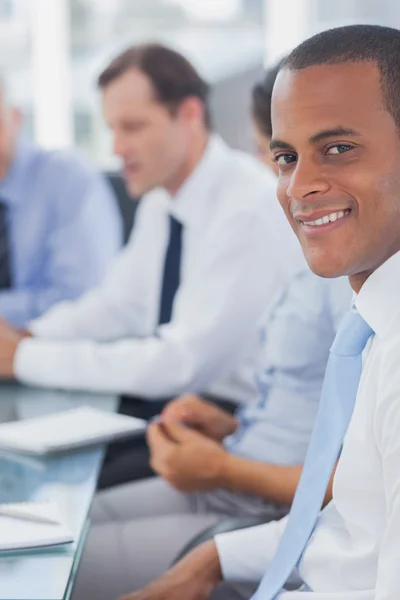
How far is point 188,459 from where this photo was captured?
161cm

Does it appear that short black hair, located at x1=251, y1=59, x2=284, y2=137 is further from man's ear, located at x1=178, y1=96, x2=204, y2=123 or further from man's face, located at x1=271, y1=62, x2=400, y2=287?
man's face, located at x1=271, y1=62, x2=400, y2=287

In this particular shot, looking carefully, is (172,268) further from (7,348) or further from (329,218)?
(329,218)

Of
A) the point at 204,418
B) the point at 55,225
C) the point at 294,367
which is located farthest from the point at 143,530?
the point at 55,225

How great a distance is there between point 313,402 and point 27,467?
0.47 meters

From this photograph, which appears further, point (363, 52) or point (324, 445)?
point (324, 445)

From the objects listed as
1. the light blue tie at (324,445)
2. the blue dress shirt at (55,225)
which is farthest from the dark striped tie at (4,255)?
the light blue tie at (324,445)

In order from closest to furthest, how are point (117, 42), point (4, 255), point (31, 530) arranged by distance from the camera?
point (31, 530)
point (4, 255)
point (117, 42)

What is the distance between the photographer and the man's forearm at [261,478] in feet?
4.90

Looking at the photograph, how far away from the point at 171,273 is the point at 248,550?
111 cm

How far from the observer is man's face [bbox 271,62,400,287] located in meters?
0.96

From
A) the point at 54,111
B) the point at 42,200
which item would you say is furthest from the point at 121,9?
the point at 42,200

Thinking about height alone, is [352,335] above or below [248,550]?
above

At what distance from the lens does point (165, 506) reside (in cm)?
174

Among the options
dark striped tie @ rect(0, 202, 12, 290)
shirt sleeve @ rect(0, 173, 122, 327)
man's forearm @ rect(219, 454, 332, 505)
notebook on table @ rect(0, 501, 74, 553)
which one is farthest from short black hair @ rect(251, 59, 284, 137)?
dark striped tie @ rect(0, 202, 12, 290)
